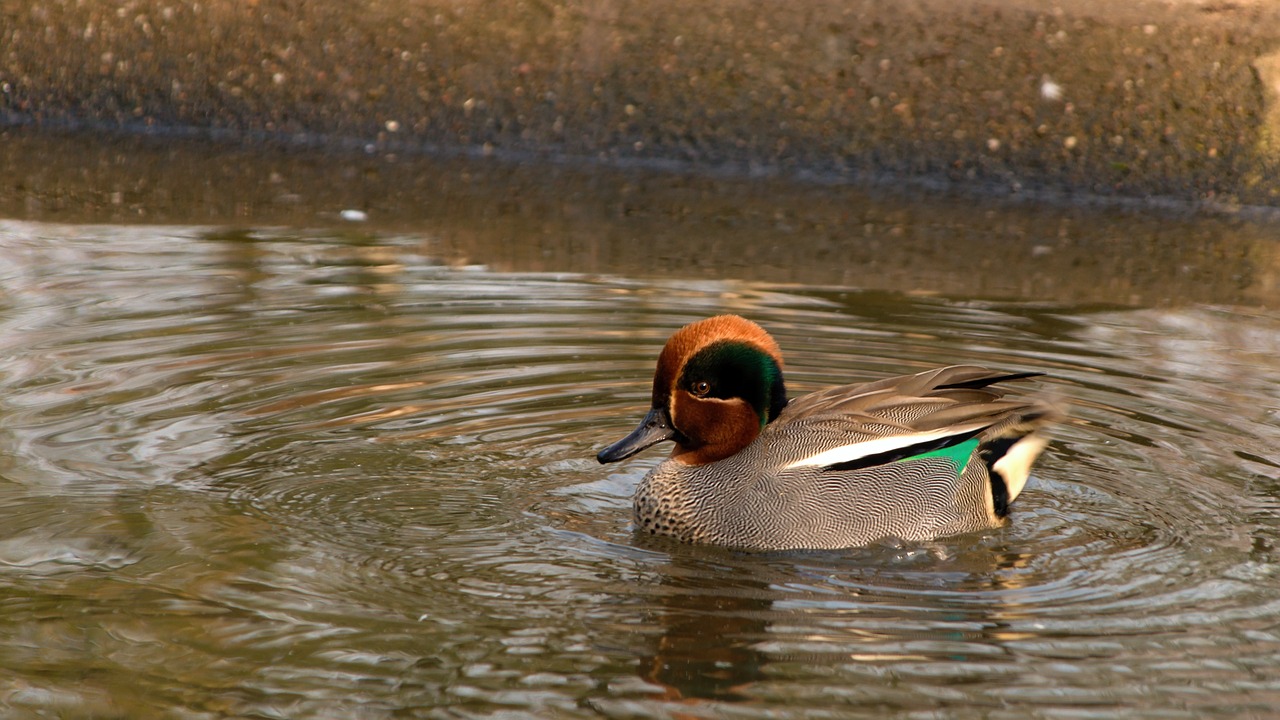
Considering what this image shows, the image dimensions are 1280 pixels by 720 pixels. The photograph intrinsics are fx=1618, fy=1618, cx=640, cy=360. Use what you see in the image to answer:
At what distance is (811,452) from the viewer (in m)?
5.02

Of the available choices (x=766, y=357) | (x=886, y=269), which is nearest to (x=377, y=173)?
(x=886, y=269)

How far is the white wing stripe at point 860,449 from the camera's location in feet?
16.4

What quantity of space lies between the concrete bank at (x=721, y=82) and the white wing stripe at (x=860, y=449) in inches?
218

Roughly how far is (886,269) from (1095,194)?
2435 mm

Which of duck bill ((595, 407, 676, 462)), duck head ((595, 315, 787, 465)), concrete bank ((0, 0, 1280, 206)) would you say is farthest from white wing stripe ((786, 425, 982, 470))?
concrete bank ((0, 0, 1280, 206))

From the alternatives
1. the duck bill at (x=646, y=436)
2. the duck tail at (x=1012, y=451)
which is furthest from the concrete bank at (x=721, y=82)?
the duck bill at (x=646, y=436)

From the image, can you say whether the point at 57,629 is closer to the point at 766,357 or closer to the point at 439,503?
the point at 439,503

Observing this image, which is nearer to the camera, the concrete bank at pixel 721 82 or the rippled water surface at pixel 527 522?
the rippled water surface at pixel 527 522

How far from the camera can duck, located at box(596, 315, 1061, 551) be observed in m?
4.92

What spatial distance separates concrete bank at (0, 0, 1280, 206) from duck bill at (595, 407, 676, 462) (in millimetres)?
5636

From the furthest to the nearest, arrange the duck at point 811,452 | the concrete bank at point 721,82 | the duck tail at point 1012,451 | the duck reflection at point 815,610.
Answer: the concrete bank at point 721,82, the duck tail at point 1012,451, the duck at point 811,452, the duck reflection at point 815,610

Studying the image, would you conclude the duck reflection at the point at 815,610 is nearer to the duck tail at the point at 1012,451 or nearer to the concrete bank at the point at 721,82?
the duck tail at the point at 1012,451

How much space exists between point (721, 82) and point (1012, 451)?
5.92m

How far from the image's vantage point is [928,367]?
21.2ft
